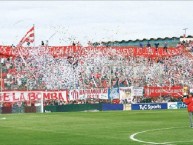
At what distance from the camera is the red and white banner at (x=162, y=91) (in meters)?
77.4

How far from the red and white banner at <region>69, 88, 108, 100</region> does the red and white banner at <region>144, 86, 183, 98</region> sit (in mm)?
6648

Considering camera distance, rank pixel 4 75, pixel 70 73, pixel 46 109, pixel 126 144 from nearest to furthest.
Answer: pixel 126 144, pixel 46 109, pixel 4 75, pixel 70 73

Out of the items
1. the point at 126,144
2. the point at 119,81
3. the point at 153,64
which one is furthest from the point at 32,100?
the point at 126,144

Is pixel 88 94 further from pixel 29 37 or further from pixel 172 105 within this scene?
pixel 172 105

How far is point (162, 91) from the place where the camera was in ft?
256

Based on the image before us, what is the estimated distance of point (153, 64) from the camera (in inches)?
3647

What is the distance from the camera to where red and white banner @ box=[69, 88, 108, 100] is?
72.2 meters

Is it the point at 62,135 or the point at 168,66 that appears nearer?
the point at 62,135

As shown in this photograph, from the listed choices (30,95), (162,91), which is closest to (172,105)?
(162,91)

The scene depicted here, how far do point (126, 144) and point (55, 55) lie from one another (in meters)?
60.3

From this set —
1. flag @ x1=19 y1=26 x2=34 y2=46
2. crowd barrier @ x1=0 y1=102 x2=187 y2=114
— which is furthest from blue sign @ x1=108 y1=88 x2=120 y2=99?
flag @ x1=19 y1=26 x2=34 y2=46

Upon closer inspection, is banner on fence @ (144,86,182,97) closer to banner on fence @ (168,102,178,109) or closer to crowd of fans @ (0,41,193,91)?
banner on fence @ (168,102,178,109)

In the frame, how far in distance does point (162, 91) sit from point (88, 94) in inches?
444

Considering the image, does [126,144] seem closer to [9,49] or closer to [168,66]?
[9,49]
